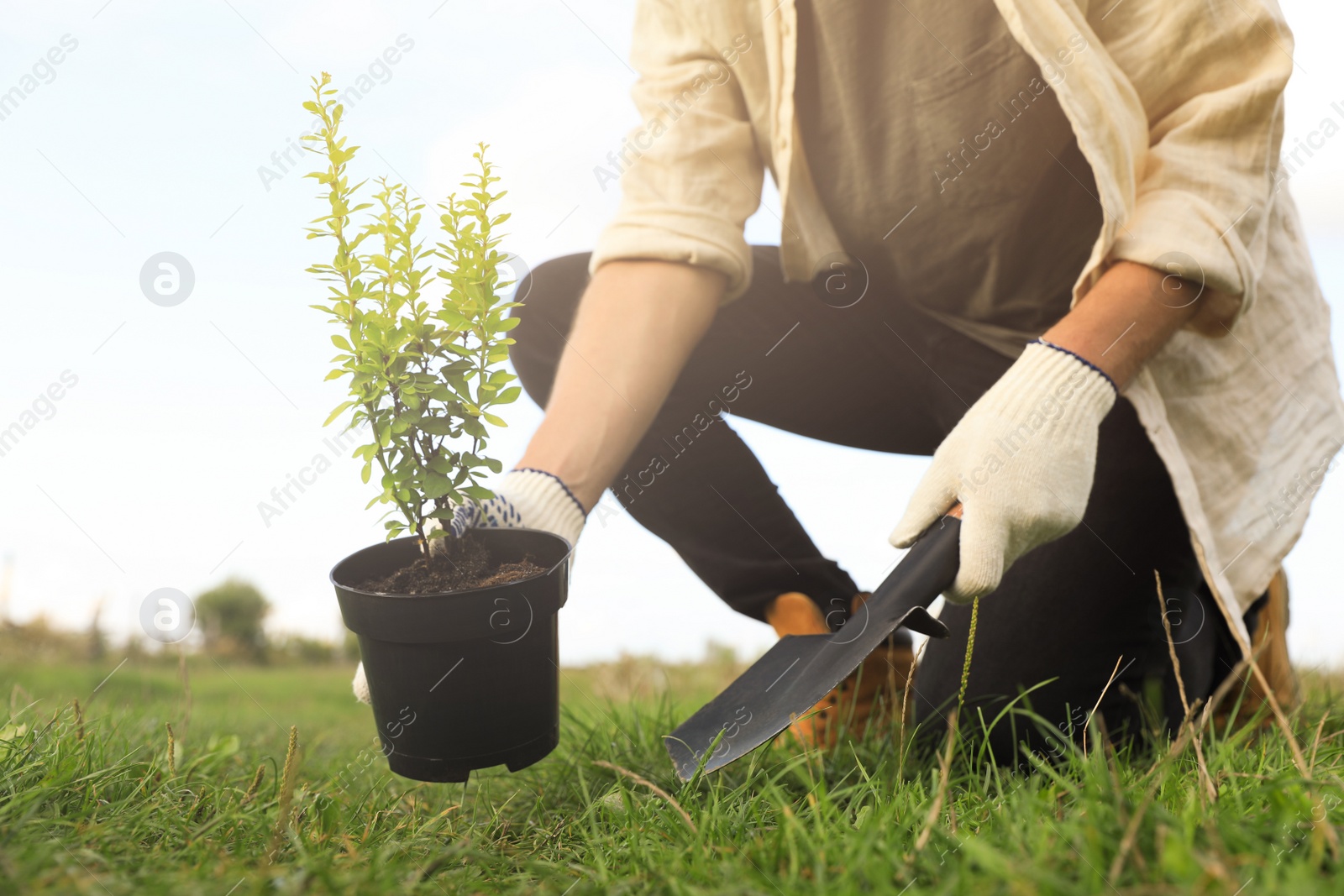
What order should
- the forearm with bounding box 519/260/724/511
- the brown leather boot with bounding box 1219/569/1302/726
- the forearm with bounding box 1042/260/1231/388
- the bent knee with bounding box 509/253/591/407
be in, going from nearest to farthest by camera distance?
1. the forearm with bounding box 1042/260/1231/388
2. the forearm with bounding box 519/260/724/511
3. the brown leather boot with bounding box 1219/569/1302/726
4. the bent knee with bounding box 509/253/591/407

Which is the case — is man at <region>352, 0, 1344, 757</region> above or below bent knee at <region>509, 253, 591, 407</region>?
below

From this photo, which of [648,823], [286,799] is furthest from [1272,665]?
[286,799]

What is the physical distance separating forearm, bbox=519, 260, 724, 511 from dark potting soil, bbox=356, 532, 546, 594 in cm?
33

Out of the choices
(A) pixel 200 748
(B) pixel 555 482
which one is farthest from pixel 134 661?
(B) pixel 555 482

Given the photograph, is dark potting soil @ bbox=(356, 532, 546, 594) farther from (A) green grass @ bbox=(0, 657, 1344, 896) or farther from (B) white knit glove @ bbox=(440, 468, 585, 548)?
(A) green grass @ bbox=(0, 657, 1344, 896)

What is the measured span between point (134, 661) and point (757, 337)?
4.78 m

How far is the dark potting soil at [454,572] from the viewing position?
4.80ft

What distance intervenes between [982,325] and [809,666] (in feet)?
3.74

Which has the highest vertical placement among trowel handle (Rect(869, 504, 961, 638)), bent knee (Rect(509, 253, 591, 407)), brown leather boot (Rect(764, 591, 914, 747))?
bent knee (Rect(509, 253, 591, 407))

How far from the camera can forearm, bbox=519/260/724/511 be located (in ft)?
6.16

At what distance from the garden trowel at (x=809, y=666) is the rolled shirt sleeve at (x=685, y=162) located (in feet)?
2.91

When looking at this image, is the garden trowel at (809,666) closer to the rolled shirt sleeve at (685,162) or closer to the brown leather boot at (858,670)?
the brown leather boot at (858,670)

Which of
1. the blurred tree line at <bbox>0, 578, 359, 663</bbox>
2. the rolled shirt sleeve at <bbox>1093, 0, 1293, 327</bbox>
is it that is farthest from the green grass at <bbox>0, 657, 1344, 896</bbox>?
the blurred tree line at <bbox>0, 578, 359, 663</bbox>

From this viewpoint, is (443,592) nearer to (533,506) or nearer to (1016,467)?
(533,506)
